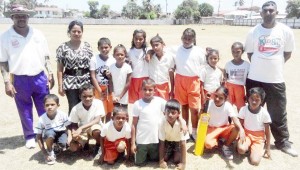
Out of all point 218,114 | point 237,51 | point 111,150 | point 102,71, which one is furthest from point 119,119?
point 237,51

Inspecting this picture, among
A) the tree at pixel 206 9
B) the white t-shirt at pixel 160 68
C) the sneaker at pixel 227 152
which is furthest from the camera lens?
the tree at pixel 206 9

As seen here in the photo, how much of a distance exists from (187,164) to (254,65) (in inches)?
72.4

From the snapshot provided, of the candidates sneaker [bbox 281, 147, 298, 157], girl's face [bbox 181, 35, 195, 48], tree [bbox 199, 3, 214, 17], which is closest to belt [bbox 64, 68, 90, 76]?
girl's face [bbox 181, 35, 195, 48]

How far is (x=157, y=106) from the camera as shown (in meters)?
4.68

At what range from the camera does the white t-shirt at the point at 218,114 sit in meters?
5.08

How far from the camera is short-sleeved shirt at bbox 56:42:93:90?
196 inches

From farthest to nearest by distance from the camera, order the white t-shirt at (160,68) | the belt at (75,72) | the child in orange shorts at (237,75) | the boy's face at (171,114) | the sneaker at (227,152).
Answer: the child in orange shorts at (237,75) < the white t-shirt at (160,68) < the belt at (75,72) < the sneaker at (227,152) < the boy's face at (171,114)

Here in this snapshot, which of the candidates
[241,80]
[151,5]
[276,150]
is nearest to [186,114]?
[241,80]

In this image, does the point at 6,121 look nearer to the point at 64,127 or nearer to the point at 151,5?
the point at 64,127

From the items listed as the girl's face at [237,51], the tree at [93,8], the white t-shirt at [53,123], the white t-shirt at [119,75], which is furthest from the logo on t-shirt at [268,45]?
the tree at [93,8]

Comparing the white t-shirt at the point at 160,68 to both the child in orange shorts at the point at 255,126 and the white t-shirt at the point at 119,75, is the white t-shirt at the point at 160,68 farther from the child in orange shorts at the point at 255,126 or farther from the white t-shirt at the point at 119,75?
the child in orange shorts at the point at 255,126

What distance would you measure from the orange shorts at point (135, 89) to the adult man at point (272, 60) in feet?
5.74

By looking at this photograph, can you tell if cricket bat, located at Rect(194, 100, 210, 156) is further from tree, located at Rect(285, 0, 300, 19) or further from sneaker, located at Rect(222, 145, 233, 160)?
tree, located at Rect(285, 0, 300, 19)

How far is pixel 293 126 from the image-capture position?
20.6 feet
